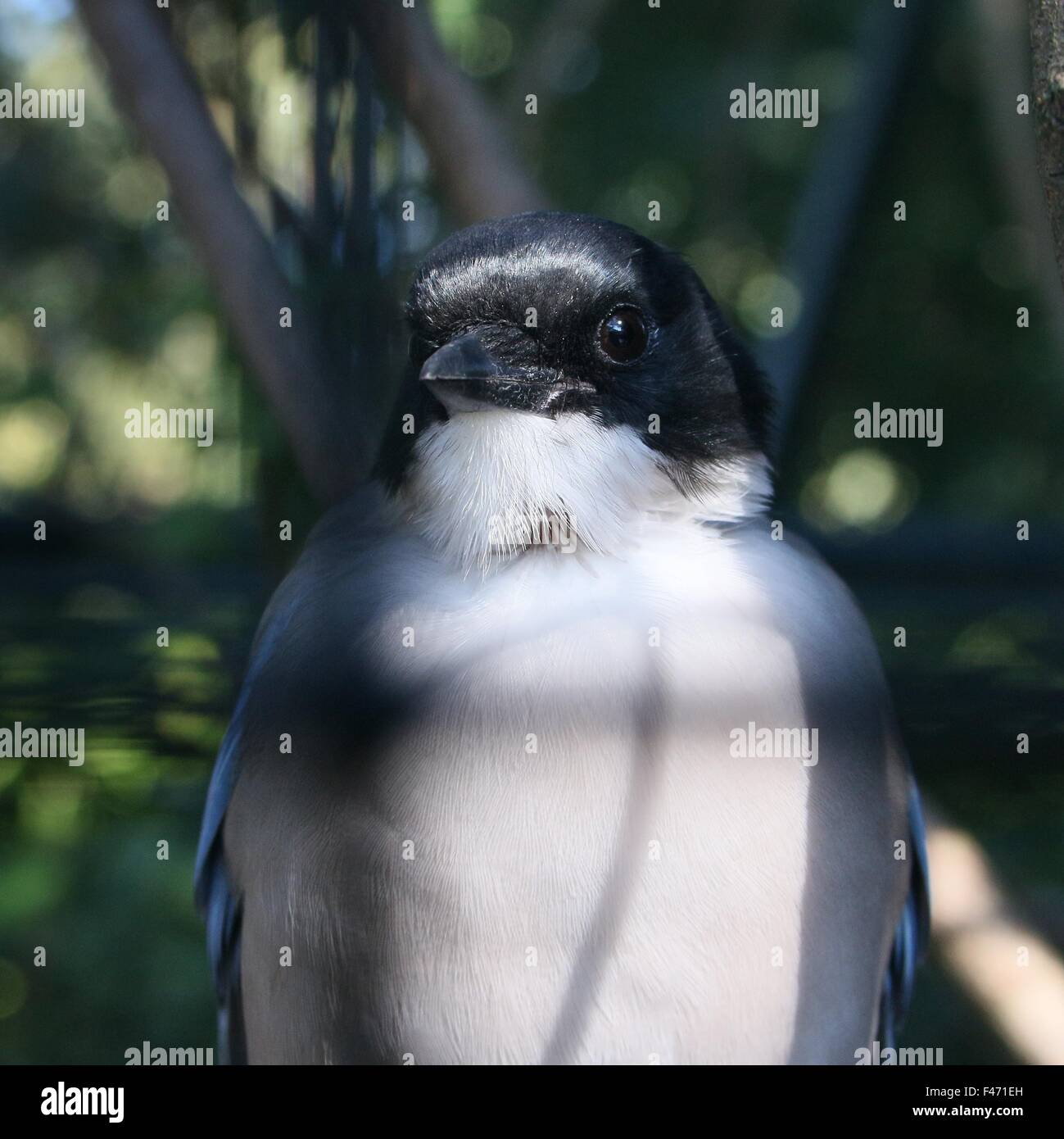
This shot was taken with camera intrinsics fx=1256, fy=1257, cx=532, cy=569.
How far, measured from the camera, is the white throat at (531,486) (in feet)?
3.49

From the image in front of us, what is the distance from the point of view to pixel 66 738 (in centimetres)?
108

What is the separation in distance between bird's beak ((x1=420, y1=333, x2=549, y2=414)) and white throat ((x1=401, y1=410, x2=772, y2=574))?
0.05 ft

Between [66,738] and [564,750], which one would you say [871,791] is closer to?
[564,750]

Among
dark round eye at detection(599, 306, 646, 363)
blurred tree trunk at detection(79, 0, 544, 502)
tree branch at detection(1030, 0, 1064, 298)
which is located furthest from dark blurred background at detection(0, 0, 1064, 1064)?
tree branch at detection(1030, 0, 1064, 298)

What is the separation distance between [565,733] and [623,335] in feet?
1.12

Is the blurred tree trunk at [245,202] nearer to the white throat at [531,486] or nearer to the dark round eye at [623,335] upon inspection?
the white throat at [531,486]

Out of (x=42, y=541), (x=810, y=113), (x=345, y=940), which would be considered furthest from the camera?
(x=810, y=113)

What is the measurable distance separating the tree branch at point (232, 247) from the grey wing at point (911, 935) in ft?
2.17

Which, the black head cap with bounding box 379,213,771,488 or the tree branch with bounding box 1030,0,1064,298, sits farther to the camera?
the black head cap with bounding box 379,213,771,488

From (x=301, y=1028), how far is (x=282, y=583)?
1.31ft

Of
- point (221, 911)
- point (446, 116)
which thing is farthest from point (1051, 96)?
point (221, 911)

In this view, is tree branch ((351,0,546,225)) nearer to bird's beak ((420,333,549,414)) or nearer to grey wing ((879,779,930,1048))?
bird's beak ((420,333,549,414))

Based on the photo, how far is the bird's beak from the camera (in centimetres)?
100
